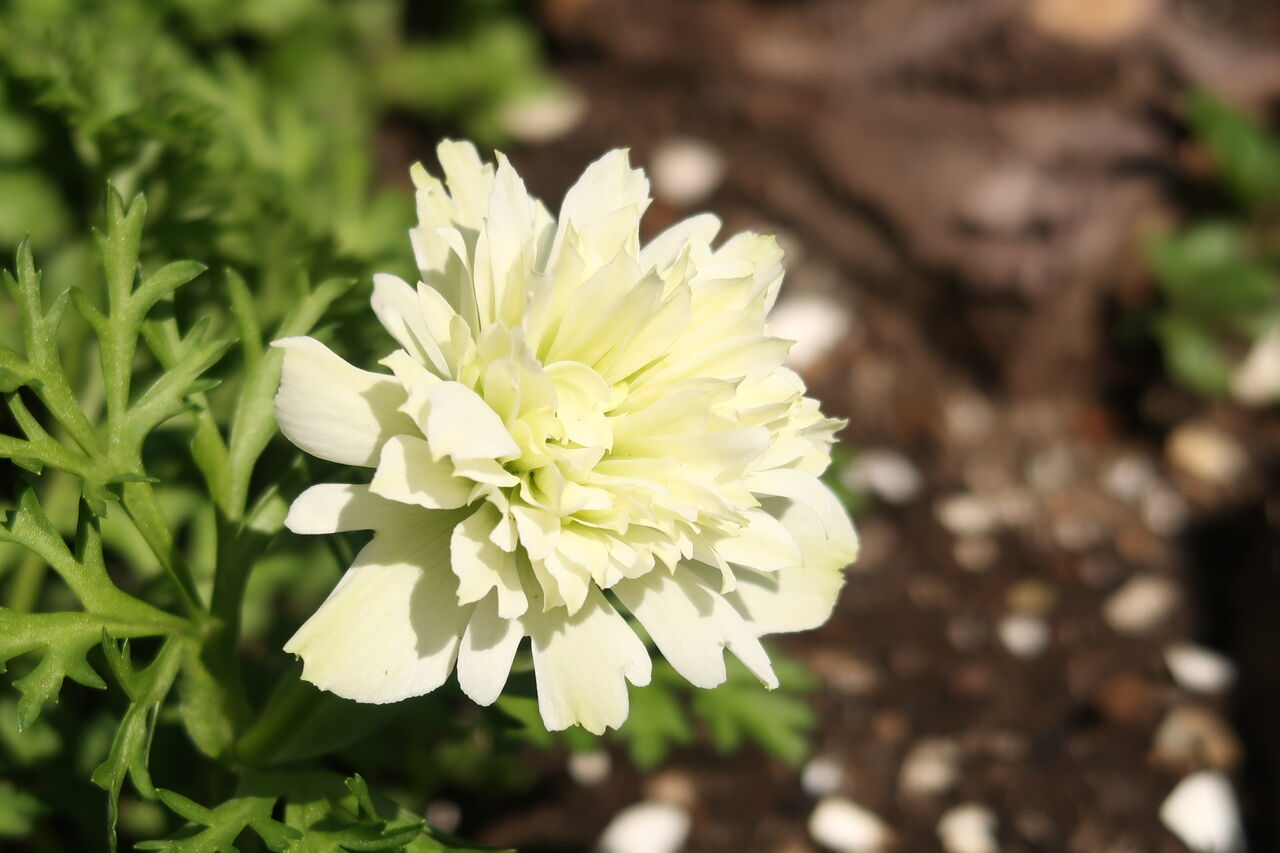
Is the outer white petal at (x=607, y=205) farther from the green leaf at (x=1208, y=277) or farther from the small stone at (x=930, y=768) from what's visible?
the green leaf at (x=1208, y=277)

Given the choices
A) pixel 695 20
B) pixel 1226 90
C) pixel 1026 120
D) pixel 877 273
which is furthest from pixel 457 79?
pixel 1226 90

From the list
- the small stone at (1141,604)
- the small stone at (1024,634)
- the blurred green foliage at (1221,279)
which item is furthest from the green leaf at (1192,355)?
the small stone at (1024,634)

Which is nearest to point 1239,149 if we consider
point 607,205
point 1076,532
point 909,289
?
point 909,289

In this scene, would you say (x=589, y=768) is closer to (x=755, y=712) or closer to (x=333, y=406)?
(x=755, y=712)

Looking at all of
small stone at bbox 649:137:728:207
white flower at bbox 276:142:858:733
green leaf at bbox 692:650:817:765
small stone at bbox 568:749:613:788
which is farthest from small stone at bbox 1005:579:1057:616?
white flower at bbox 276:142:858:733

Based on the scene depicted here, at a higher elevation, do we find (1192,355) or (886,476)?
(1192,355)

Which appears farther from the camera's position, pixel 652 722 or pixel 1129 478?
pixel 1129 478

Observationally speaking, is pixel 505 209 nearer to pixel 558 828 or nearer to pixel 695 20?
pixel 558 828
